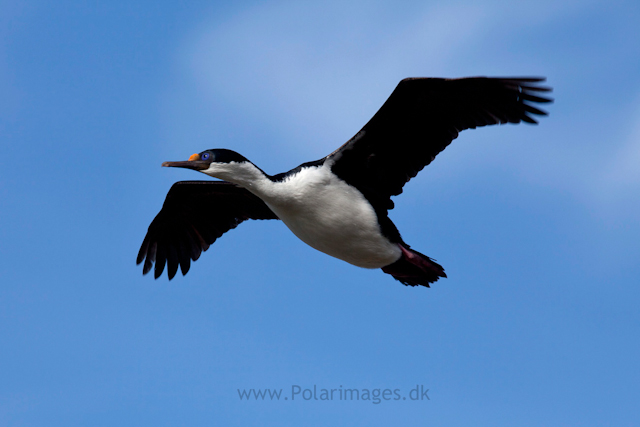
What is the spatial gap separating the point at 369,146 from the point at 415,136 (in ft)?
1.74

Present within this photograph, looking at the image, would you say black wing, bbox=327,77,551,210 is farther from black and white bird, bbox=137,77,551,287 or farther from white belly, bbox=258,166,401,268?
white belly, bbox=258,166,401,268

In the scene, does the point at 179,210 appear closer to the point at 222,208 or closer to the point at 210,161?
the point at 222,208

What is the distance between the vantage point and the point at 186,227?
402 inches

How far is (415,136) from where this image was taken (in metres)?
8.06

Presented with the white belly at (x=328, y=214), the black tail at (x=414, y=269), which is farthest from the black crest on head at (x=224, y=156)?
the black tail at (x=414, y=269)

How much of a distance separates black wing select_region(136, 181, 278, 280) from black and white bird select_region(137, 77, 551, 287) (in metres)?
1.88

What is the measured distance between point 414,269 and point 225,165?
254cm

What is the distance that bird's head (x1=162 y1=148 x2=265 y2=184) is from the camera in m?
7.99

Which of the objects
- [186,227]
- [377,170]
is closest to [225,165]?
[377,170]

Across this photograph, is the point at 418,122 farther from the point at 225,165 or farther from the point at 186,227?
the point at 186,227

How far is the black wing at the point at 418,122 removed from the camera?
7.42 m

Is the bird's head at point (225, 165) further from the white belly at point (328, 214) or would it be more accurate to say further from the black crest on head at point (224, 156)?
the white belly at point (328, 214)

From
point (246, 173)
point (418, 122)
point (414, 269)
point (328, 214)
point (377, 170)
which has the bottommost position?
point (414, 269)

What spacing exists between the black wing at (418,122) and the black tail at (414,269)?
2.05 ft
